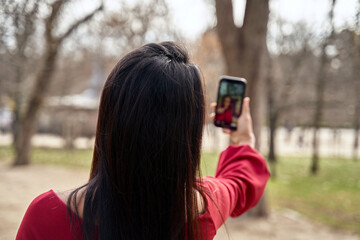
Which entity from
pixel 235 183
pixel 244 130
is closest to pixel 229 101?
pixel 244 130

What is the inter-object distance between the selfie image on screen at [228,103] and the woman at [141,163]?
0.68 meters

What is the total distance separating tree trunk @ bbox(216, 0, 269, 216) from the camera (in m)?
6.29

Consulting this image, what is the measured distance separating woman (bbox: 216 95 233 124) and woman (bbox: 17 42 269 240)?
673mm

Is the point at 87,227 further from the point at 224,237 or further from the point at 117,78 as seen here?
the point at 224,237

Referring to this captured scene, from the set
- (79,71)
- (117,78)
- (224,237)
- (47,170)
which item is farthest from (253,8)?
(79,71)

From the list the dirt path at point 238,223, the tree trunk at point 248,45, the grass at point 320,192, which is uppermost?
the tree trunk at point 248,45

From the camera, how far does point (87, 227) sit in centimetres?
109

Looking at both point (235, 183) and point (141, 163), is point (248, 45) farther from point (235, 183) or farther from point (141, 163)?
point (141, 163)

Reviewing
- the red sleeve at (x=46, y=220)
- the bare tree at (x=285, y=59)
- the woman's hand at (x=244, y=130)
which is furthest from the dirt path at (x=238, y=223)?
the bare tree at (x=285, y=59)

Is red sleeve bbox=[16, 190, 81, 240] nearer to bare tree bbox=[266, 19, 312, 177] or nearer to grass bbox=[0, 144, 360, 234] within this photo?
grass bbox=[0, 144, 360, 234]

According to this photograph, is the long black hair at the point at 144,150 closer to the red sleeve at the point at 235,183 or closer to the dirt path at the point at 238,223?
the red sleeve at the point at 235,183

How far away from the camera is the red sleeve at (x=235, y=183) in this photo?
1.34 metres

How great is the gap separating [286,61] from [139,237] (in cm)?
1461

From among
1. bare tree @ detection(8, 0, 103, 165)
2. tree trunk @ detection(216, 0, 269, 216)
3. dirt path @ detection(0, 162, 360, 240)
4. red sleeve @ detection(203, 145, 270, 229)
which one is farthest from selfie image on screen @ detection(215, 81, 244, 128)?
bare tree @ detection(8, 0, 103, 165)
